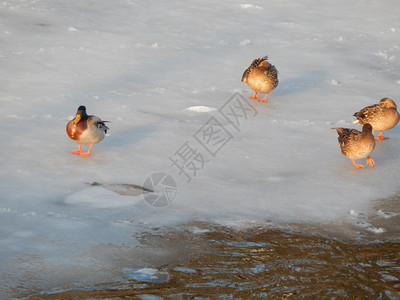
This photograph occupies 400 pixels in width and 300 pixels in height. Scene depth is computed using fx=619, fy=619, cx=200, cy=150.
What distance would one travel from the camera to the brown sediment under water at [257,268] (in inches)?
195

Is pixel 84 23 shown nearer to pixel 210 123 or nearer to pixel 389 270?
pixel 210 123

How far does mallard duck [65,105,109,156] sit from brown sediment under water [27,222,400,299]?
6.59 feet

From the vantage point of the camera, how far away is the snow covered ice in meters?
6.01

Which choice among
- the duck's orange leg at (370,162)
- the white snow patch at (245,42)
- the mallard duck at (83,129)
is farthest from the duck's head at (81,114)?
the white snow patch at (245,42)

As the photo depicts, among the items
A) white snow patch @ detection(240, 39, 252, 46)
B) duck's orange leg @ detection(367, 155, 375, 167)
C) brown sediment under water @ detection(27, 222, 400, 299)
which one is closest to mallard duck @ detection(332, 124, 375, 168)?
duck's orange leg @ detection(367, 155, 375, 167)

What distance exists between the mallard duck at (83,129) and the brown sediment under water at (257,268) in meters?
2.01

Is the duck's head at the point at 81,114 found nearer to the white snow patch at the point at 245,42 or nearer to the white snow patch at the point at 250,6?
the white snow patch at the point at 245,42

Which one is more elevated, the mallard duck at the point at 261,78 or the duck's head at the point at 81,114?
the mallard duck at the point at 261,78

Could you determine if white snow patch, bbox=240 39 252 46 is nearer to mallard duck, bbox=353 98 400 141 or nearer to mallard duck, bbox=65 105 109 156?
mallard duck, bbox=353 98 400 141

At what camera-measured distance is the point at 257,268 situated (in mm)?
5320

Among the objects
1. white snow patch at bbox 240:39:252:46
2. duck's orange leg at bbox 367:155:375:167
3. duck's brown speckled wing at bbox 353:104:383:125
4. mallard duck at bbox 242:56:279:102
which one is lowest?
duck's orange leg at bbox 367:155:375:167

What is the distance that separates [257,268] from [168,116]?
163 inches

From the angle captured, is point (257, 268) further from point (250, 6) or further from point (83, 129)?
point (250, 6)

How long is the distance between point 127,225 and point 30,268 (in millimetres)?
1145
